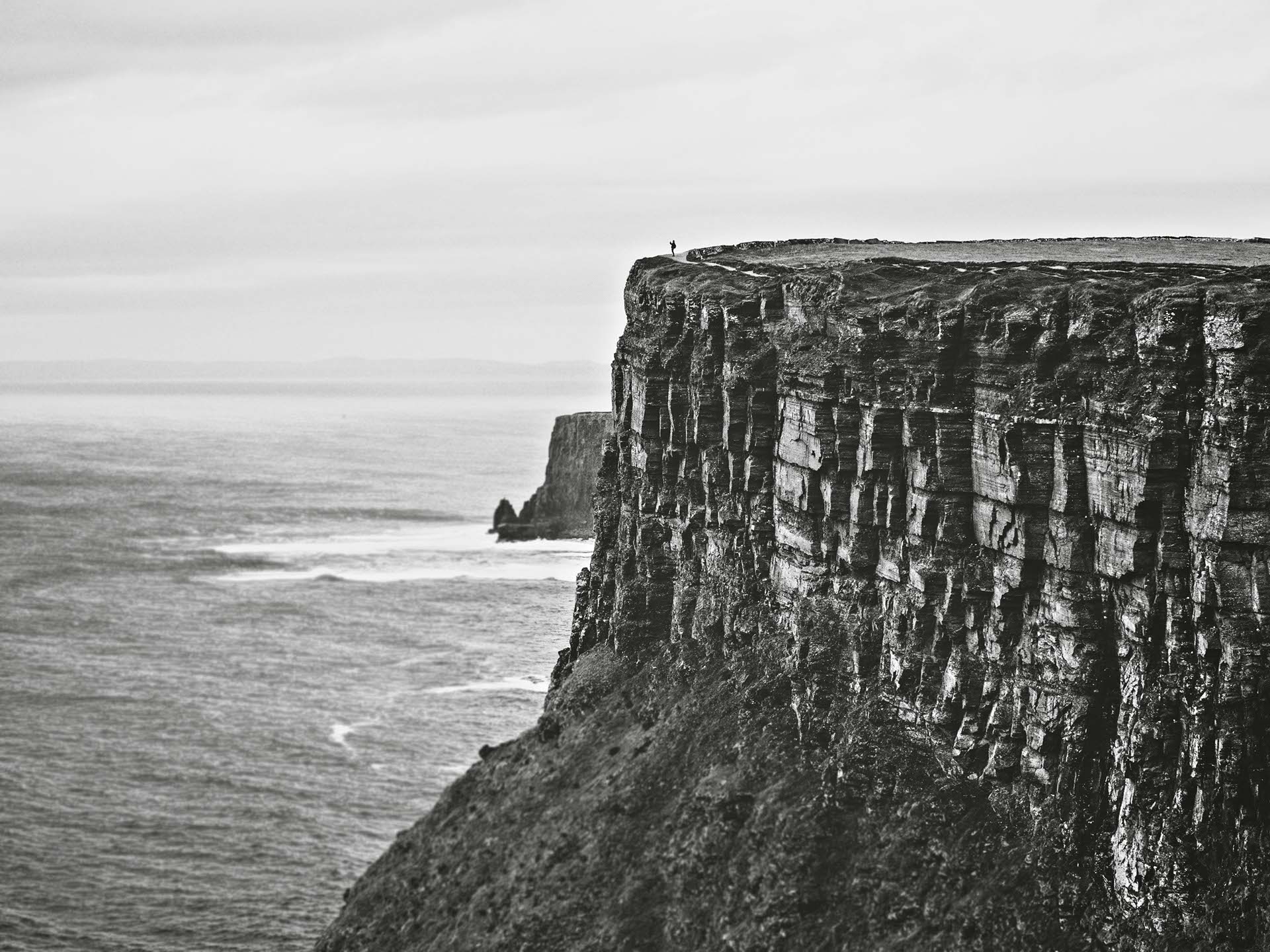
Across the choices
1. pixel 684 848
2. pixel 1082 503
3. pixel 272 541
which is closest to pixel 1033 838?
pixel 1082 503

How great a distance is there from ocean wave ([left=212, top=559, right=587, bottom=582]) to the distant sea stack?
1247cm

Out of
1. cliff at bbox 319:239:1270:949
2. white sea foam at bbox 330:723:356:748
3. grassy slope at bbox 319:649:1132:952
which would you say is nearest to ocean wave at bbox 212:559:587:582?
white sea foam at bbox 330:723:356:748

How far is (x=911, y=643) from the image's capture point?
189 ft

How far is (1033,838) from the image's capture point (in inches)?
2044

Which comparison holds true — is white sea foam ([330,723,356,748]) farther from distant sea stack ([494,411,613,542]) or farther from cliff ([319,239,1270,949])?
distant sea stack ([494,411,613,542])

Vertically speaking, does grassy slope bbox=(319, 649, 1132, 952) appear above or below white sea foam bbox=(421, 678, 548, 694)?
above

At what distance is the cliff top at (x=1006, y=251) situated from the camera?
7094 cm

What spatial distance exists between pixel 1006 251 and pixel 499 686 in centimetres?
5738

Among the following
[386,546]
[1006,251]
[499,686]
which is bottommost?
[499,686]

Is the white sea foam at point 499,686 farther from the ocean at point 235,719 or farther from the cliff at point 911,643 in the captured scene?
the cliff at point 911,643

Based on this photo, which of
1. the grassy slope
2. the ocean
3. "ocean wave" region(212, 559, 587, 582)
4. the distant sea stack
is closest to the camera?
the grassy slope

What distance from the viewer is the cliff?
46906 mm

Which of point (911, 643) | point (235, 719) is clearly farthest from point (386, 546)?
point (911, 643)

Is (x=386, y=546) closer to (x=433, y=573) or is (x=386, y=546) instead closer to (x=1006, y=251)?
(x=433, y=573)
